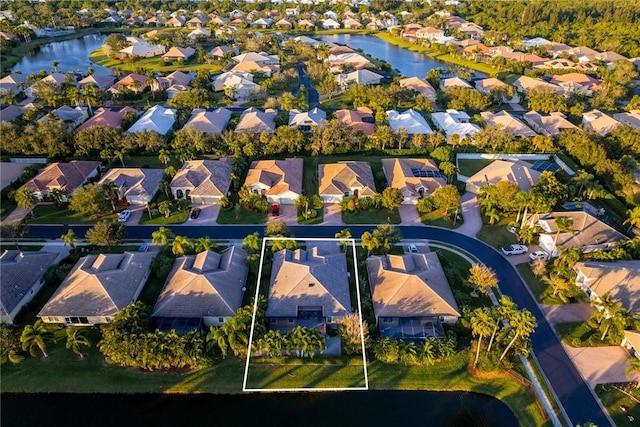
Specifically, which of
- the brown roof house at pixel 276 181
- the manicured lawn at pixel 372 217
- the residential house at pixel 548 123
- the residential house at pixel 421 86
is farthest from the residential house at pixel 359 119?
the residential house at pixel 548 123

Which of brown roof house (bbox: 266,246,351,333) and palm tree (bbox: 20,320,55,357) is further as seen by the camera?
brown roof house (bbox: 266,246,351,333)

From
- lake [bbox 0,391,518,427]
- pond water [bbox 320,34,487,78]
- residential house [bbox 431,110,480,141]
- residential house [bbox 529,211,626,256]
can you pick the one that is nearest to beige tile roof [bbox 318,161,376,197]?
residential house [bbox 529,211,626,256]

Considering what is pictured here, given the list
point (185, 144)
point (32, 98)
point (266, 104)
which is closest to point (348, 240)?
point (185, 144)

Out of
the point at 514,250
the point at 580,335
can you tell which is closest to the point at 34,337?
the point at 580,335

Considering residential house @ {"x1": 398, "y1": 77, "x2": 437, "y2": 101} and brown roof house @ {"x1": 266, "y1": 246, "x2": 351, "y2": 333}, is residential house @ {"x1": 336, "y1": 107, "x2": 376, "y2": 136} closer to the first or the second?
residential house @ {"x1": 398, "y1": 77, "x2": 437, "y2": 101}

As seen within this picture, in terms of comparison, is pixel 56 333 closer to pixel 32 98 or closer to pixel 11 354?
pixel 11 354
